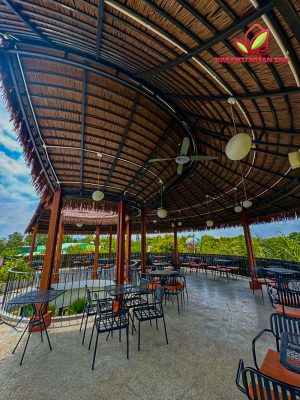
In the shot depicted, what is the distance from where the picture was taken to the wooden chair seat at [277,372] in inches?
65.4

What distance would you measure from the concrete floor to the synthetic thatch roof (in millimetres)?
4173

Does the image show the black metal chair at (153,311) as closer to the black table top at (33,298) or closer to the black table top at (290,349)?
the black table top at (33,298)

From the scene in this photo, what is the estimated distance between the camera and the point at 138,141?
4449 mm

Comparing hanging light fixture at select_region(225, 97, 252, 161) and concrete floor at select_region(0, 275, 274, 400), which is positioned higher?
hanging light fixture at select_region(225, 97, 252, 161)

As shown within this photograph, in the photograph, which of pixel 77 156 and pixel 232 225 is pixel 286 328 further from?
pixel 232 225

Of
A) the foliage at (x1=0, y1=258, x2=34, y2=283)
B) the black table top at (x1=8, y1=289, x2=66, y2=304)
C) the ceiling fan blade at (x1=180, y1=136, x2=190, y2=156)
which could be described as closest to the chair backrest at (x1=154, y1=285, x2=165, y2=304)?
the black table top at (x1=8, y1=289, x2=66, y2=304)

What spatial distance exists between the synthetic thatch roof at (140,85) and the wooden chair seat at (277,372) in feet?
11.2

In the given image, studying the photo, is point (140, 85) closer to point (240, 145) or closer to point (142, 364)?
point (240, 145)

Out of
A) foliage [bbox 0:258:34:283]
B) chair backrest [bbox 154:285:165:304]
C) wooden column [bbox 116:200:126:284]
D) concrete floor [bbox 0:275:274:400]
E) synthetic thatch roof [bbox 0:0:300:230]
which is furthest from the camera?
foliage [bbox 0:258:34:283]

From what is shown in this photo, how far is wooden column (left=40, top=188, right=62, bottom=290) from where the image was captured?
4996 millimetres

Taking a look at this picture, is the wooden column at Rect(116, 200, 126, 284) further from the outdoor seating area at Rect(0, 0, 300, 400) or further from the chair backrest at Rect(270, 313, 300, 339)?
the chair backrest at Rect(270, 313, 300, 339)

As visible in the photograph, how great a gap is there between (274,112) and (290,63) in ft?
3.55

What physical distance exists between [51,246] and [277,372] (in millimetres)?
5639

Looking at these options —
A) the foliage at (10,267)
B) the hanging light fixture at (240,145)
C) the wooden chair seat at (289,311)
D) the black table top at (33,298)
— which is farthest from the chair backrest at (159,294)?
the foliage at (10,267)
